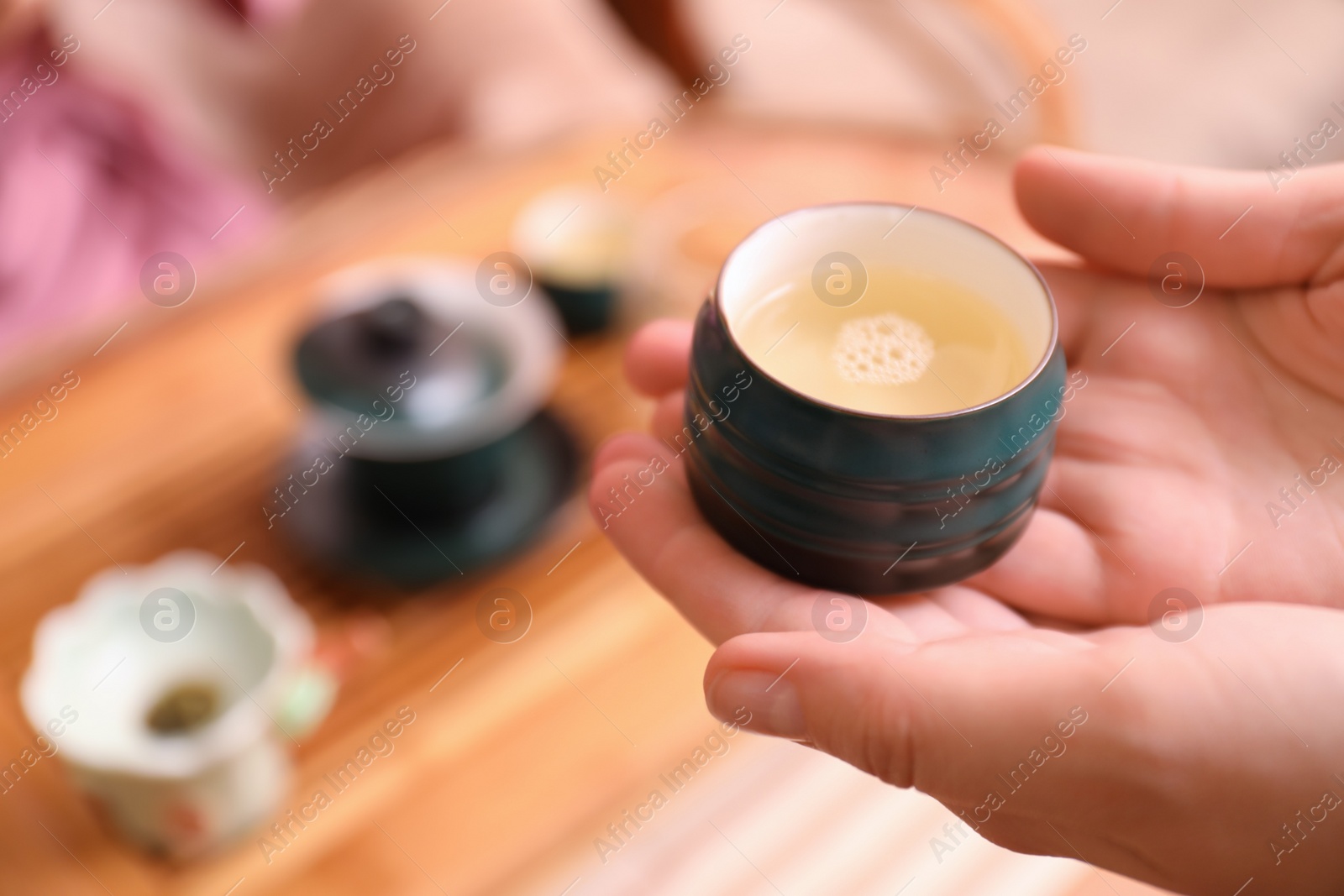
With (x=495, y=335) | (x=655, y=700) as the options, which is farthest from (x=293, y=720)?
(x=495, y=335)

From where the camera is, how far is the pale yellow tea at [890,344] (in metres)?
0.91

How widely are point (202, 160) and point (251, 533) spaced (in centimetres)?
104

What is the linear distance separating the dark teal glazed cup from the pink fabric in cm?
120

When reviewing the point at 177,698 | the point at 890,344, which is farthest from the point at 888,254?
the point at 177,698

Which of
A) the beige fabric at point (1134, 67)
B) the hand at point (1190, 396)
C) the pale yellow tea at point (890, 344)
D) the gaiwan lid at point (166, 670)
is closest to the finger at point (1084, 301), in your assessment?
the hand at point (1190, 396)

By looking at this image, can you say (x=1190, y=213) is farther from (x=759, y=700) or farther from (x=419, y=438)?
(x=419, y=438)

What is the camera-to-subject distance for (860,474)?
0.75 meters

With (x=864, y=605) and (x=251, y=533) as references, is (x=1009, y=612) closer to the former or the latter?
(x=864, y=605)

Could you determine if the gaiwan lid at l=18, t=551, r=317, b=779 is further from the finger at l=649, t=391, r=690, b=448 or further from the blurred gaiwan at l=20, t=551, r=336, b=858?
the finger at l=649, t=391, r=690, b=448

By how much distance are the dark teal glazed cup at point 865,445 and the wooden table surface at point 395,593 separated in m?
0.43

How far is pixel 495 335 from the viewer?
4.51 ft

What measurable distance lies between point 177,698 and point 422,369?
47 centimetres

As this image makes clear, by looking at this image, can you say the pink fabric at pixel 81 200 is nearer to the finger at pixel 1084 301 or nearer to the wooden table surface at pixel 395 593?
the wooden table surface at pixel 395 593

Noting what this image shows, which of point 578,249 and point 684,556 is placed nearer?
point 684,556
